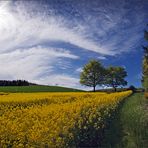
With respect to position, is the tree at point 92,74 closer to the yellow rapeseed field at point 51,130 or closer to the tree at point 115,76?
the tree at point 115,76

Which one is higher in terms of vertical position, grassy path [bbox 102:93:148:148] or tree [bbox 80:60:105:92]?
tree [bbox 80:60:105:92]

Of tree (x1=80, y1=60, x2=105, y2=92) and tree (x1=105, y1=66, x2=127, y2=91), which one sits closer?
tree (x1=80, y1=60, x2=105, y2=92)

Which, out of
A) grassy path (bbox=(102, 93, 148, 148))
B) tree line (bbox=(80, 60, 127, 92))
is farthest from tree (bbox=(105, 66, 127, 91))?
grassy path (bbox=(102, 93, 148, 148))

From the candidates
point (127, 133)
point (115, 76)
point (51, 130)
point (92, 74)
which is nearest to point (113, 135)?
point (127, 133)

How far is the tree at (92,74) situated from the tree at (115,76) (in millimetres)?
9545

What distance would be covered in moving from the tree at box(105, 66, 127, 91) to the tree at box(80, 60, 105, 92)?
9.54m

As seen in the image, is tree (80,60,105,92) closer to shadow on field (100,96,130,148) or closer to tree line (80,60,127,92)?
tree line (80,60,127,92)

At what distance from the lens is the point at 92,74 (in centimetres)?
9894

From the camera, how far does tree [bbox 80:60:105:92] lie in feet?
316

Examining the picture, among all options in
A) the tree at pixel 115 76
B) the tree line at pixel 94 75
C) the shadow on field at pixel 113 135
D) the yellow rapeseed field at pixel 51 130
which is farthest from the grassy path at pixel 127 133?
the tree at pixel 115 76

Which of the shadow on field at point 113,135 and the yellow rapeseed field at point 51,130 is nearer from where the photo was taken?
the yellow rapeseed field at point 51,130

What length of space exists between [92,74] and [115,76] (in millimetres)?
18907

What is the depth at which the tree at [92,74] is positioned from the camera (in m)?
96.3

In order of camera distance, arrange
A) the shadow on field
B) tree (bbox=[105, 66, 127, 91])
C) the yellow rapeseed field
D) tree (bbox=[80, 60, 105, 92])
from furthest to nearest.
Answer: tree (bbox=[105, 66, 127, 91])
tree (bbox=[80, 60, 105, 92])
the shadow on field
the yellow rapeseed field
